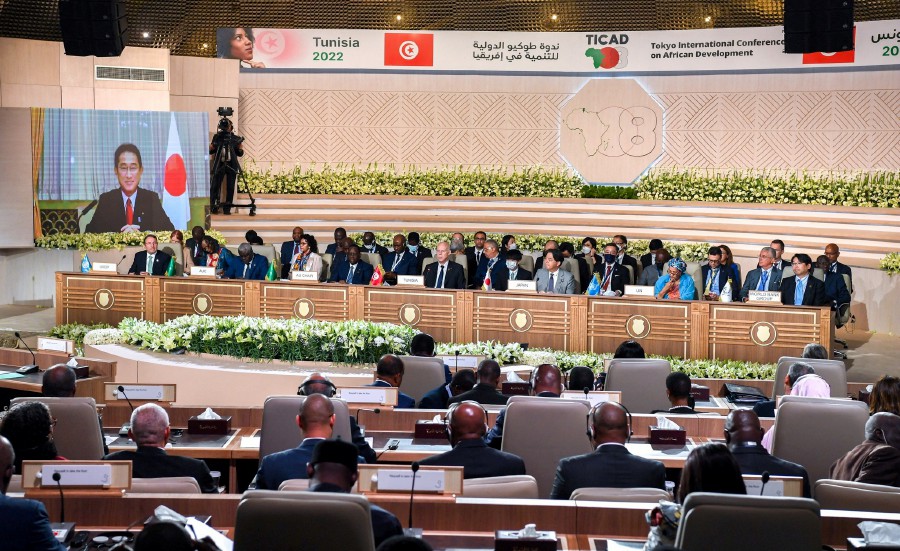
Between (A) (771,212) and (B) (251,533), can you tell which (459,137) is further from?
(B) (251,533)

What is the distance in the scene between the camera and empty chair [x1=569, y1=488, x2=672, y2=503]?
383 centimetres

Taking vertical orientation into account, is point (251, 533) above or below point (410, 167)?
below

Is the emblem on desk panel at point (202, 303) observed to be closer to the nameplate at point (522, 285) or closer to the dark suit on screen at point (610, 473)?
the nameplate at point (522, 285)

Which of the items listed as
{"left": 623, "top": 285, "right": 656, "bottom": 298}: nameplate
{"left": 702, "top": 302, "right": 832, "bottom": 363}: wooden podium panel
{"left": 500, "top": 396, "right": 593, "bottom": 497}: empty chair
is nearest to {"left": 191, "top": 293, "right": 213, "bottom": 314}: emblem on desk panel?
{"left": 623, "top": 285, "right": 656, "bottom": 298}: nameplate

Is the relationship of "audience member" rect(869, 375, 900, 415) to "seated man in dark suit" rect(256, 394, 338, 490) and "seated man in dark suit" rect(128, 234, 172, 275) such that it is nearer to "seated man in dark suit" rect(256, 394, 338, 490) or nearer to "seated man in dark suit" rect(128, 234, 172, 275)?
"seated man in dark suit" rect(256, 394, 338, 490)

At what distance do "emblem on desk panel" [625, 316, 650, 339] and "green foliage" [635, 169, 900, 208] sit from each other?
19.0 ft

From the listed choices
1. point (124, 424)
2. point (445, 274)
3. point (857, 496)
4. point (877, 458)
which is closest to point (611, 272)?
point (445, 274)

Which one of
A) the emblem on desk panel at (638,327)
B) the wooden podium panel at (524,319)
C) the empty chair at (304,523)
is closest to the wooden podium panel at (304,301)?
the wooden podium panel at (524,319)

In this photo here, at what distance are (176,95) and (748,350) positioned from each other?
1055 cm

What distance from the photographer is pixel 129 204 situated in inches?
576

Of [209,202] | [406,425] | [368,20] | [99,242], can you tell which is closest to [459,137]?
[368,20]

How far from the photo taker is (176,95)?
1638 centimetres

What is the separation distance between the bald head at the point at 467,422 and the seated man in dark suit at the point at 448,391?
1829 mm

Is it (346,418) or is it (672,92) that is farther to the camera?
(672,92)
